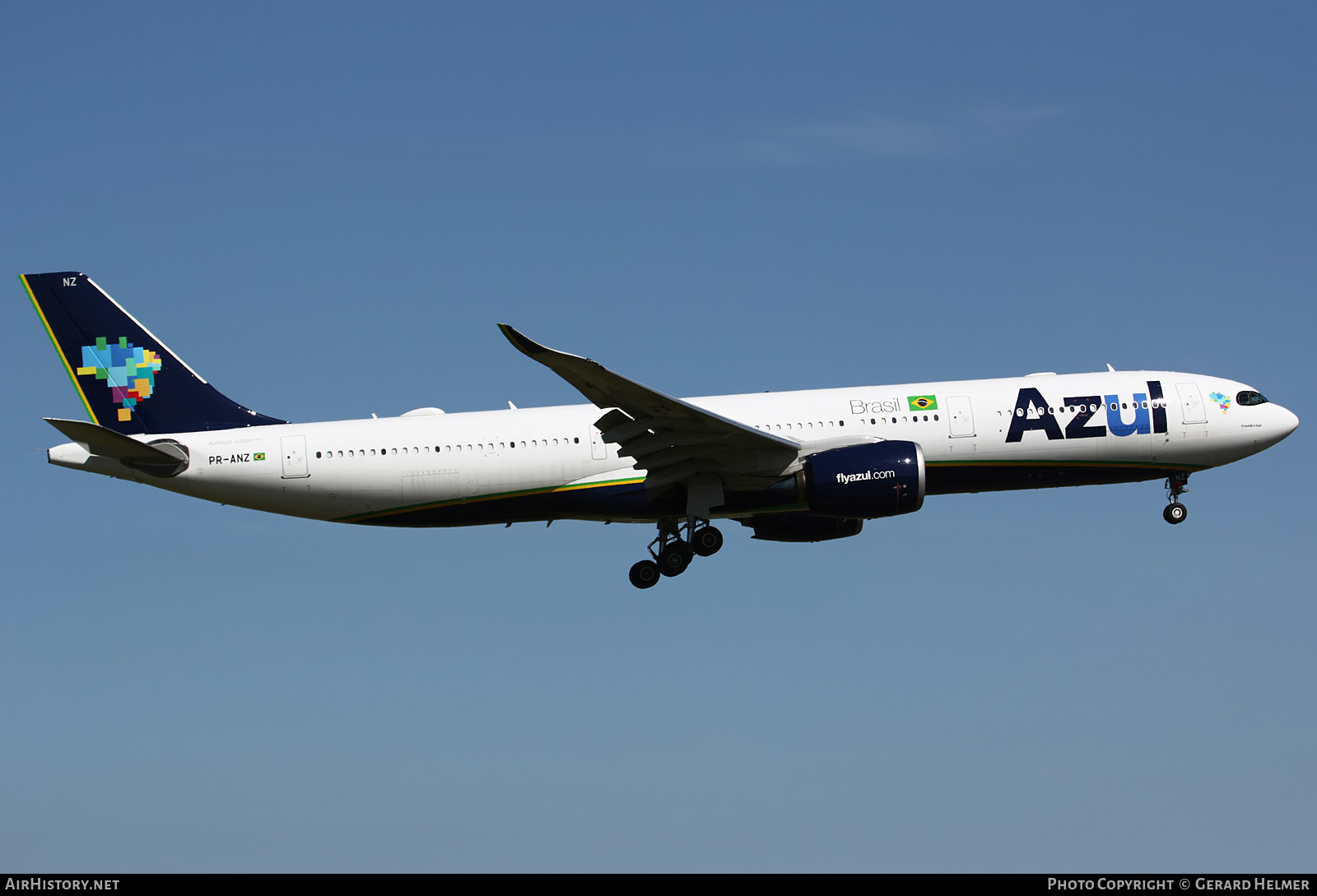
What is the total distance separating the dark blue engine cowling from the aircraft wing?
43.0 inches

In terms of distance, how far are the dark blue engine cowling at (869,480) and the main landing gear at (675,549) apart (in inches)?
143

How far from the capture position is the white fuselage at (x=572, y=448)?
38156 mm

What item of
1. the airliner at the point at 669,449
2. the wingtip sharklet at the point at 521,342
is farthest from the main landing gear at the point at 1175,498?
the wingtip sharklet at the point at 521,342

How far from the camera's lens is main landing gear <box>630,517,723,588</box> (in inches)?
1556

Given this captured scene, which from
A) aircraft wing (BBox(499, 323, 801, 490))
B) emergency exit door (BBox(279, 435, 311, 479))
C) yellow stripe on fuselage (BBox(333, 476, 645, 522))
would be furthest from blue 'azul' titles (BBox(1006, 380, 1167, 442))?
emergency exit door (BBox(279, 435, 311, 479))

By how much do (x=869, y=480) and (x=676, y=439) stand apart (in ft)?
16.2

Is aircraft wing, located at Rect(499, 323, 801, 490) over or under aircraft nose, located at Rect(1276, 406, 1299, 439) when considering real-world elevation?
under

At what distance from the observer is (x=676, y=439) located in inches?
1457

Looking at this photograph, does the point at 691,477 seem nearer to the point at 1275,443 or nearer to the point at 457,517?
the point at 457,517

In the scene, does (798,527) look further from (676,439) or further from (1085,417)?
(1085,417)

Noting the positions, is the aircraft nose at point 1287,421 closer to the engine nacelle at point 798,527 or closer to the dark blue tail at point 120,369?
the engine nacelle at point 798,527

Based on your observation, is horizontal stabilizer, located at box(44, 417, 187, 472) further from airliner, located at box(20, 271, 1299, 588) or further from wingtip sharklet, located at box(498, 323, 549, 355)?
wingtip sharklet, located at box(498, 323, 549, 355)

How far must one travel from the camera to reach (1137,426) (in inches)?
1545
